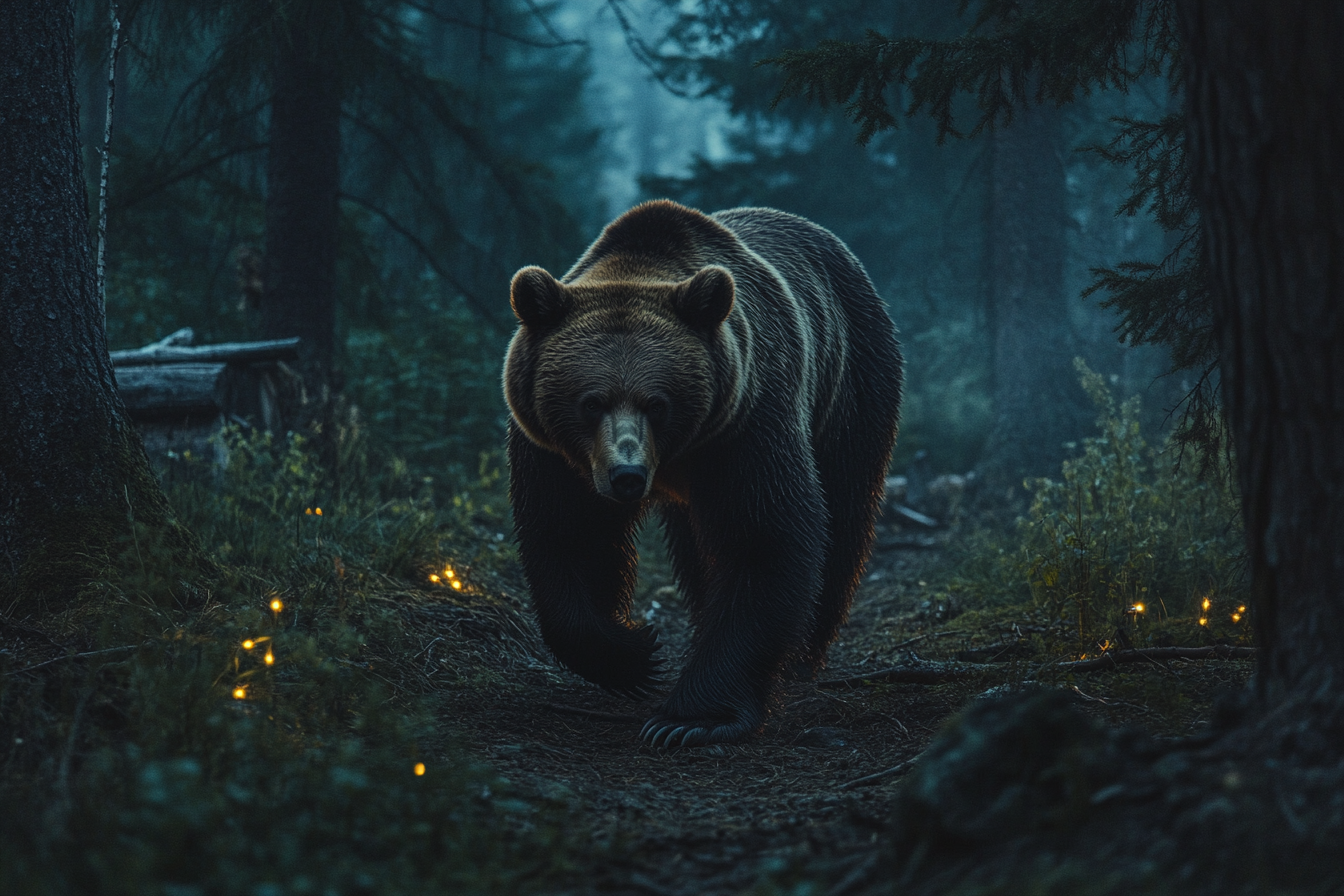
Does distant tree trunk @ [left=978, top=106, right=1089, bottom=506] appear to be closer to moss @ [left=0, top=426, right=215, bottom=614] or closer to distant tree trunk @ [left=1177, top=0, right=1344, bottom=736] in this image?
moss @ [left=0, top=426, right=215, bottom=614]

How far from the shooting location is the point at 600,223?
24.7m

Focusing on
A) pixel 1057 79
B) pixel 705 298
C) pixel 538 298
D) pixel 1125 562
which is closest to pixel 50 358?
pixel 538 298

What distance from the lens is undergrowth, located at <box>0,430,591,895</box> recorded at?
1958 millimetres

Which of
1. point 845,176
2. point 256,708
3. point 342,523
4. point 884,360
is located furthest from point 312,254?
point 845,176

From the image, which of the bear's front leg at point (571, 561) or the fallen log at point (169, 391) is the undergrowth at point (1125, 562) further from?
the fallen log at point (169, 391)

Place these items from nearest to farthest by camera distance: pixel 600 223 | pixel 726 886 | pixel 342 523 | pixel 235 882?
pixel 235 882, pixel 726 886, pixel 342 523, pixel 600 223

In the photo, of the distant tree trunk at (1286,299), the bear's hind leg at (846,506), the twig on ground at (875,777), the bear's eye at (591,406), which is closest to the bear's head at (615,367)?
the bear's eye at (591,406)

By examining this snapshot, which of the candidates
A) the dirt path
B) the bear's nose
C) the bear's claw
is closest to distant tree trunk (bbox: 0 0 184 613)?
the dirt path

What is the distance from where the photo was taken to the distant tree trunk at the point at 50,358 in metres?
4.12

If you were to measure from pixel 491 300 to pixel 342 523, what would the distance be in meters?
5.46

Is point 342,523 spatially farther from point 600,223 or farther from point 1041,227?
point 600,223

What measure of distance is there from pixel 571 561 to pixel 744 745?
1058 millimetres

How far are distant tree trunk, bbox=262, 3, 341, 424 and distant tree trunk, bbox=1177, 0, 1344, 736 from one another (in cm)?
667

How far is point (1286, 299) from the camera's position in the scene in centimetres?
236
